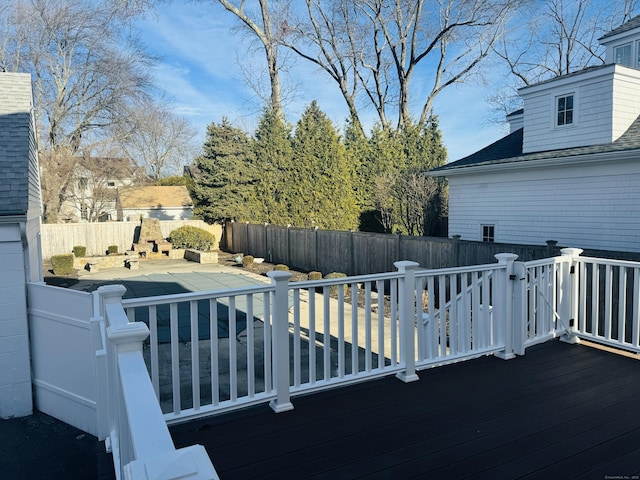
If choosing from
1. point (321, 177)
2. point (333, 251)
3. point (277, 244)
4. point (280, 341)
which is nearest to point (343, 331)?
point (280, 341)

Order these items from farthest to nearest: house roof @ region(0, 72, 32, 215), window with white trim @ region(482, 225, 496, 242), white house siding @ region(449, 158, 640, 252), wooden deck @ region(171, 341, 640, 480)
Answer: window with white trim @ region(482, 225, 496, 242) → white house siding @ region(449, 158, 640, 252) → house roof @ region(0, 72, 32, 215) → wooden deck @ region(171, 341, 640, 480)

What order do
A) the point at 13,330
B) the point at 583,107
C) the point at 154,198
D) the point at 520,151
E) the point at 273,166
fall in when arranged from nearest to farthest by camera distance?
the point at 13,330 < the point at 583,107 < the point at 520,151 < the point at 273,166 < the point at 154,198

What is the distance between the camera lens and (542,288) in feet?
14.3

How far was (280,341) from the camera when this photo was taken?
305 cm

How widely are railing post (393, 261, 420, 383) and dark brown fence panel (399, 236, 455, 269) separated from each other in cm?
612

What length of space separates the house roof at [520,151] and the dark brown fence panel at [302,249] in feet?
13.2

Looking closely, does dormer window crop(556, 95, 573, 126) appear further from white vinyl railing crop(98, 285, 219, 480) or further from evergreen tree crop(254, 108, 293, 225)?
white vinyl railing crop(98, 285, 219, 480)

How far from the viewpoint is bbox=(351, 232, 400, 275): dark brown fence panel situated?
34.9ft

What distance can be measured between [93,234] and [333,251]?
10.7 meters

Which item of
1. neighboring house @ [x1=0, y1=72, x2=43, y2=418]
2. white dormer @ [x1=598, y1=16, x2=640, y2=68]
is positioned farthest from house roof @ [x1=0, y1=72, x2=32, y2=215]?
white dormer @ [x1=598, y1=16, x2=640, y2=68]

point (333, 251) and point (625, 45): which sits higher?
point (625, 45)

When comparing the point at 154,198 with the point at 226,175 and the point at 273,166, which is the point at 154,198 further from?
the point at 273,166

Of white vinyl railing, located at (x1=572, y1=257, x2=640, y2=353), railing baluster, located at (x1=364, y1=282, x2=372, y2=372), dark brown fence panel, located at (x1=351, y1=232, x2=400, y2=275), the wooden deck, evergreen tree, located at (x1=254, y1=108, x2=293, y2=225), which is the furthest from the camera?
evergreen tree, located at (x1=254, y1=108, x2=293, y2=225)

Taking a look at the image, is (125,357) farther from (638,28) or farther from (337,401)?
(638,28)
